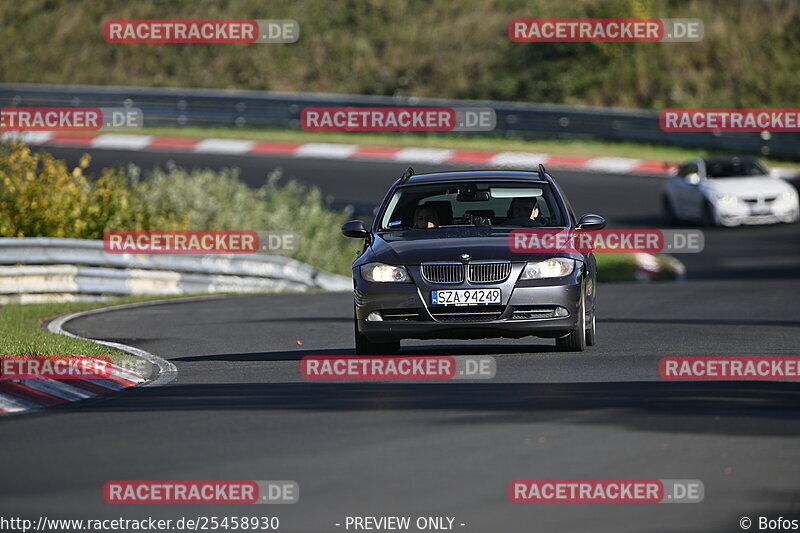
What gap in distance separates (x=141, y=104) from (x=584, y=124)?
39.3 feet

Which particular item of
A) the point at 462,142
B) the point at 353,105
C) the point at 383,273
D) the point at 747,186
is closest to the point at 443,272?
the point at 383,273

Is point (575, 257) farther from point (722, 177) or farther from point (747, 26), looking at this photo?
point (747, 26)

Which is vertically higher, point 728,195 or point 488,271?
point 728,195

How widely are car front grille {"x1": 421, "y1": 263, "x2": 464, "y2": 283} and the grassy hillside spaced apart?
107 feet

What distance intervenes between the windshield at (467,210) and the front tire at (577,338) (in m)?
0.94

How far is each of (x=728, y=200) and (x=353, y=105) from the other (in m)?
13.1

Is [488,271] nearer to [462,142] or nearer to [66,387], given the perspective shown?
[66,387]

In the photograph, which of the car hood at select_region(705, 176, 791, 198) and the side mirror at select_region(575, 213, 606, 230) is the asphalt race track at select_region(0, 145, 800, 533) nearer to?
the side mirror at select_region(575, 213, 606, 230)

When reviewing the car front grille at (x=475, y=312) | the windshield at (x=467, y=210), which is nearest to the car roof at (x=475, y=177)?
the windshield at (x=467, y=210)

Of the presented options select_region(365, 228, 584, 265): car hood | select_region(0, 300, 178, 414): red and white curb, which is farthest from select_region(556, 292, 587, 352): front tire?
select_region(0, 300, 178, 414): red and white curb

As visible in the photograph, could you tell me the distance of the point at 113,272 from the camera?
22359mm

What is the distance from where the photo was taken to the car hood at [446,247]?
12.9m

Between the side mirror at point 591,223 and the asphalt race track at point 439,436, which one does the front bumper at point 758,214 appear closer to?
the asphalt race track at point 439,436

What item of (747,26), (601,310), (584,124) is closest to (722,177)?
(584,124)
